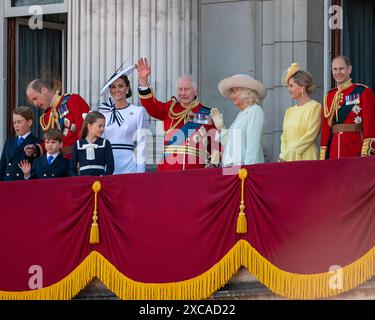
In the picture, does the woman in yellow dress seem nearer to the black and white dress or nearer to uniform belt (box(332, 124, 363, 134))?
uniform belt (box(332, 124, 363, 134))

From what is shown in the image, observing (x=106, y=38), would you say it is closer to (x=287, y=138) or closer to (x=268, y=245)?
(x=287, y=138)

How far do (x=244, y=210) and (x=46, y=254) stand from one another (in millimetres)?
2452

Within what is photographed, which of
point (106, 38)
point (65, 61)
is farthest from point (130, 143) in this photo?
point (65, 61)

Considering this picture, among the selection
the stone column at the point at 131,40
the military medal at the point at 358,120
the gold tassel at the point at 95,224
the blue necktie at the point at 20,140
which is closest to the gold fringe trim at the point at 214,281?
the gold tassel at the point at 95,224

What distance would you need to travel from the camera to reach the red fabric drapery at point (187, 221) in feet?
54.8

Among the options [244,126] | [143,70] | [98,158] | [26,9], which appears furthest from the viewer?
[26,9]

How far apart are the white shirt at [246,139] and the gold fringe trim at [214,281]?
1327 millimetres

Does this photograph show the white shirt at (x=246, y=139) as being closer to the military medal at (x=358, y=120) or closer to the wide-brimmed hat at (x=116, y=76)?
the military medal at (x=358, y=120)

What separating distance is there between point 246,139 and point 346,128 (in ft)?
3.29

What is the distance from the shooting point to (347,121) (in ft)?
60.3

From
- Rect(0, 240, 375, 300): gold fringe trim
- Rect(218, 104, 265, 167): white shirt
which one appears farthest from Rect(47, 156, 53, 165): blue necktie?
Rect(218, 104, 265, 167): white shirt

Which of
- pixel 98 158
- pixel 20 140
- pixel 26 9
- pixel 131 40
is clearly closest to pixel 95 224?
pixel 98 158

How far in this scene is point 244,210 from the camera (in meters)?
17.4

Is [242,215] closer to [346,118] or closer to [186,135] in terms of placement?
[346,118]
